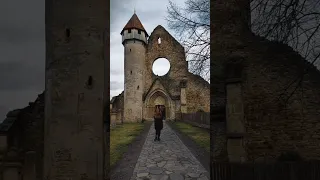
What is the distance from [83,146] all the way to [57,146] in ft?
2.20

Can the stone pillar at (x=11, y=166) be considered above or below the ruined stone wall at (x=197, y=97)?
below

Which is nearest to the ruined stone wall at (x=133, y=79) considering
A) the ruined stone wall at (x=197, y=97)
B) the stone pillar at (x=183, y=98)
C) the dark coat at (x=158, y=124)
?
the stone pillar at (x=183, y=98)

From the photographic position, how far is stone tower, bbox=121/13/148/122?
95.9 feet

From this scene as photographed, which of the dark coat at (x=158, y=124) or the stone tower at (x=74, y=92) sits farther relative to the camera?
the dark coat at (x=158, y=124)

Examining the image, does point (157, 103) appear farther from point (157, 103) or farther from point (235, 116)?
point (235, 116)

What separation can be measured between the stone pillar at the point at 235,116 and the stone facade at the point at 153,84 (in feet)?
73.5

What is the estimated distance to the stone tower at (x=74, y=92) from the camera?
654cm

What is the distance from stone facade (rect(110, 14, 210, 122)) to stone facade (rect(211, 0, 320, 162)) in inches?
876

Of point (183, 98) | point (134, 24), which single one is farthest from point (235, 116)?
point (134, 24)

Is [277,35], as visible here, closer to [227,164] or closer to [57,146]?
[227,164]

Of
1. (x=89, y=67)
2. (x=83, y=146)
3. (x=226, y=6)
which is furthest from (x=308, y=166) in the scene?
(x=89, y=67)

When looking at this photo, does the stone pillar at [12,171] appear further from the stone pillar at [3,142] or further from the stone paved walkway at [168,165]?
the stone paved walkway at [168,165]

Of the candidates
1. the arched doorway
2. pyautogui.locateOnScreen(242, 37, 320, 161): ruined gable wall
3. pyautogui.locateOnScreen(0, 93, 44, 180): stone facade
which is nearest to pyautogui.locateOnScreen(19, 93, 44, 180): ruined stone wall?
pyautogui.locateOnScreen(0, 93, 44, 180): stone facade

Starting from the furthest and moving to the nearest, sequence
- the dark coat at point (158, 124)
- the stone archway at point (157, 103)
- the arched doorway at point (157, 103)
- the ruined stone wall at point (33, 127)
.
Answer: the arched doorway at point (157, 103) < the stone archway at point (157, 103) < the dark coat at point (158, 124) < the ruined stone wall at point (33, 127)
